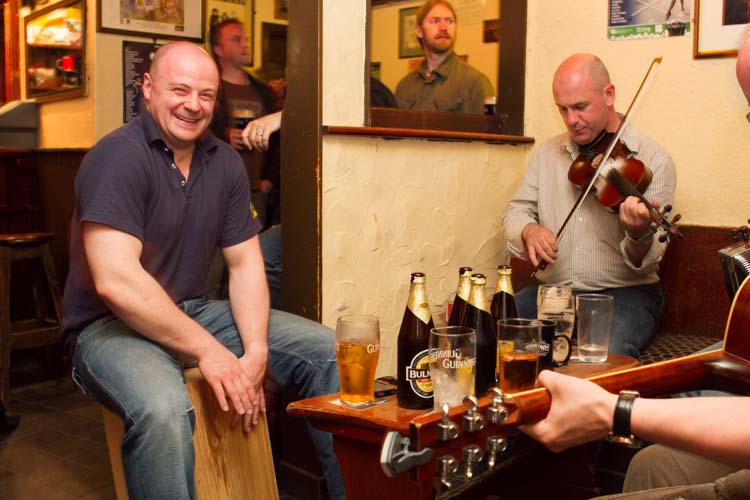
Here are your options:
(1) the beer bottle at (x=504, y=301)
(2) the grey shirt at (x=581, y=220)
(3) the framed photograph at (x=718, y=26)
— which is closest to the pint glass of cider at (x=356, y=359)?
(1) the beer bottle at (x=504, y=301)

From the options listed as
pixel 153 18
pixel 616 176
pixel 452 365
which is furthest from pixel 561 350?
pixel 153 18

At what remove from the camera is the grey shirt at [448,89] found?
3.55 metres

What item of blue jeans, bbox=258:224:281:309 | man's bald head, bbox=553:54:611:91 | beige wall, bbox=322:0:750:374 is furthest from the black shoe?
man's bald head, bbox=553:54:611:91

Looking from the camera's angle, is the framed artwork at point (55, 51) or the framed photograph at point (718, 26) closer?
the framed photograph at point (718, 26)

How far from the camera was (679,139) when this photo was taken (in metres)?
2.89

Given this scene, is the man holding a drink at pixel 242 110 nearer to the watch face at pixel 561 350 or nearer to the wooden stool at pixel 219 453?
the wooden stool at pixel 219 453

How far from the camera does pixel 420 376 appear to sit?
5.04 ft

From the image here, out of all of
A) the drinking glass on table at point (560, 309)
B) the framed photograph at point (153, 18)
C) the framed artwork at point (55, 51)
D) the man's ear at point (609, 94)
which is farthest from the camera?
the framed artwork at point (55, 51)

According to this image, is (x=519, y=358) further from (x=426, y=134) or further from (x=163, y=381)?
(x=426, y=134)

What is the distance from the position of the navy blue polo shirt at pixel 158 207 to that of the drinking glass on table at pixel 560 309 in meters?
0.87

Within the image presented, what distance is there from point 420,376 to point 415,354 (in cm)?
6

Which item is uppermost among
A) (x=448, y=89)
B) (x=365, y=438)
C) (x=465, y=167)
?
(x=448, y=89)

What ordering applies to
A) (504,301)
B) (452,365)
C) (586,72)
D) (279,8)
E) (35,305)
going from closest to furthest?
(452,365)
(504,301)
(586,72)
(35,305)
(279,8)

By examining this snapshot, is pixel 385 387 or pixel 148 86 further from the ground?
pixel 148 86
